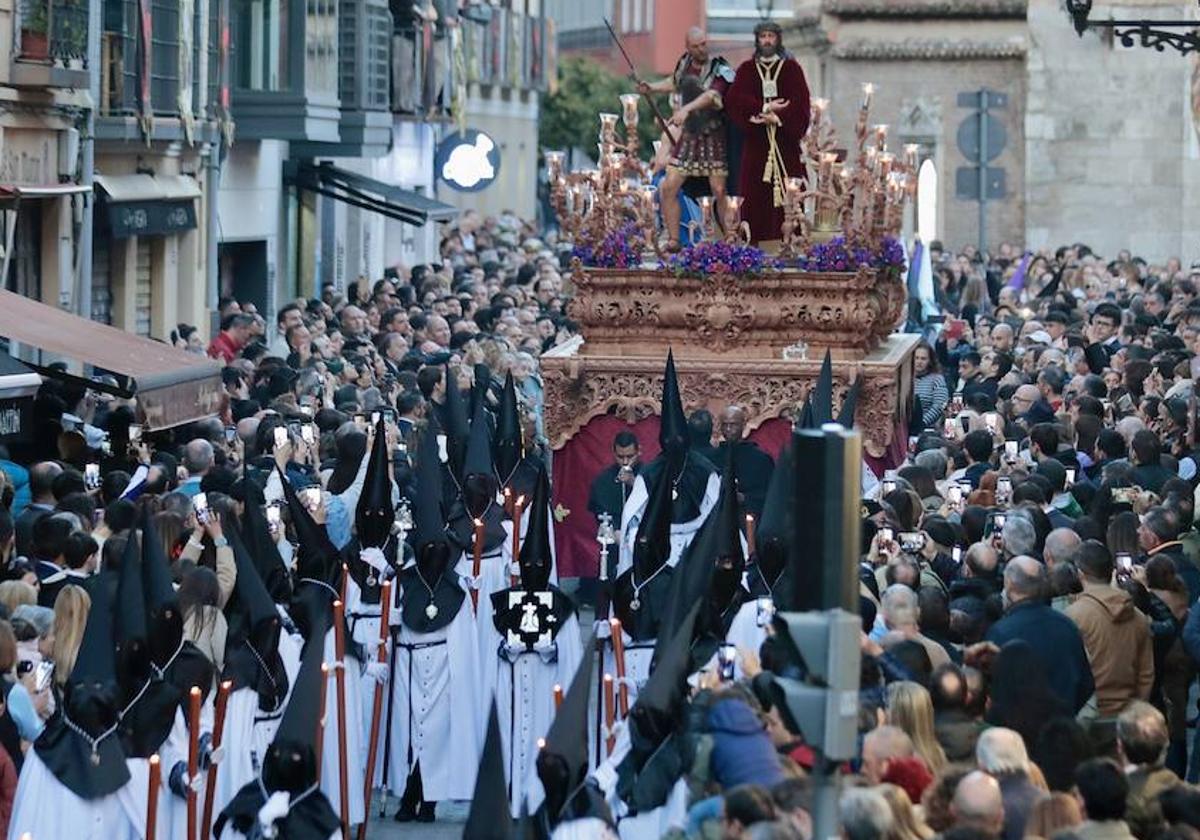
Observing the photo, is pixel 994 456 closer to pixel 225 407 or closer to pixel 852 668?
pixel 225 407

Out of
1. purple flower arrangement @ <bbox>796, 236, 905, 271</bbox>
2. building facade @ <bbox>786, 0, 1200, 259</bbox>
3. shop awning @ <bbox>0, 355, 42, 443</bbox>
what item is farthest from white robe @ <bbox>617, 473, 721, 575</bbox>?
building facade @ <bbox>786, 0, 1200, 259</bbox>

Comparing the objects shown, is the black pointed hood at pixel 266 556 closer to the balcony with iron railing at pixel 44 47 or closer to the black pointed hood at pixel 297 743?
the black pointed hood at pixel 297 743

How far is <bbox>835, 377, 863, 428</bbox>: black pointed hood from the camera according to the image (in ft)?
61.4

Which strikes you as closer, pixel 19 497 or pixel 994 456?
pixel 19 497

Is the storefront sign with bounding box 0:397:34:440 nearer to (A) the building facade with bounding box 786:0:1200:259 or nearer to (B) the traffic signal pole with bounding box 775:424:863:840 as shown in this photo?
→ (B) the traffic signal pole with bounding box 775:424:863:840

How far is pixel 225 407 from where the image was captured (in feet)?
67.7

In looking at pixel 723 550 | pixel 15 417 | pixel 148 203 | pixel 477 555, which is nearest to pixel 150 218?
pixel 148 203

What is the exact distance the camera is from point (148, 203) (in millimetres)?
28219

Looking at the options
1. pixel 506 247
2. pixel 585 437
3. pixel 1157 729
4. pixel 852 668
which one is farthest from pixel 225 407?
pixel 506 247

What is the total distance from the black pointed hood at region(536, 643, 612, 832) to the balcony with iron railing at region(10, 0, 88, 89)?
13.6 metres

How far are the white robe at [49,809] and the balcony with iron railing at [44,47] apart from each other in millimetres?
12439

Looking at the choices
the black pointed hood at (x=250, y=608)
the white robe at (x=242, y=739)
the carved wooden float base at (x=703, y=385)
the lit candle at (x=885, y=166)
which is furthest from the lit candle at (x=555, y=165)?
the white robe at (x=242, y=739)

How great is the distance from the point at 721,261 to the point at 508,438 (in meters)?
3.16

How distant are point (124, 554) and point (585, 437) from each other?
9.43m
